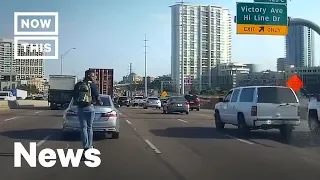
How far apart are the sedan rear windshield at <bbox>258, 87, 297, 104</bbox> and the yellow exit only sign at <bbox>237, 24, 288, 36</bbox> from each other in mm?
11251

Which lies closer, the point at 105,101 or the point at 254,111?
the point at 105,101

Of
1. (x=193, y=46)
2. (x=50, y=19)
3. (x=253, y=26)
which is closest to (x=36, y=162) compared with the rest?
(x=50, y=19)

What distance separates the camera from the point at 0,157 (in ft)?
36.5

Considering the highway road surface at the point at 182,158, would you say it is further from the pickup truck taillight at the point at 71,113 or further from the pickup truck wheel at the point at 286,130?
the pickup truck taillight at the point at 71,113

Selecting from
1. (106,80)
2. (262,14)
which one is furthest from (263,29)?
(106,80)

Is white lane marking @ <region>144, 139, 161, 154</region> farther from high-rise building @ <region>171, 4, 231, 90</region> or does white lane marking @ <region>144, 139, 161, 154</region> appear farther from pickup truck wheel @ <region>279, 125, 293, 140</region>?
high-rise building @ <region>171, 4, 231, 90</region>

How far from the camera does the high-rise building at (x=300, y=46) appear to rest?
4678 cm

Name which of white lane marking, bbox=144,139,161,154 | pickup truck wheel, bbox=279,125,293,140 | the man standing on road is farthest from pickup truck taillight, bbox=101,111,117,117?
pickup truck wheel, bbox=279,125,293,140

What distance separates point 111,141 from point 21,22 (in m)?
14.9

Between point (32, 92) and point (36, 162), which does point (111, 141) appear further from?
point (32, 92)

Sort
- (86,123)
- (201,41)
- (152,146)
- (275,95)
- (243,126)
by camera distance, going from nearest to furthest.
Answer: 1. (86,123)
2. (152,146)
3. (275,95)
4. (243,126)
5. (201,41)

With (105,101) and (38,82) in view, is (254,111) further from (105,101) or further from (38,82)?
(38,82)

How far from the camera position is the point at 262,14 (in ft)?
90.9

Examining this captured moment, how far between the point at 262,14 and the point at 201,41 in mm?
61799
